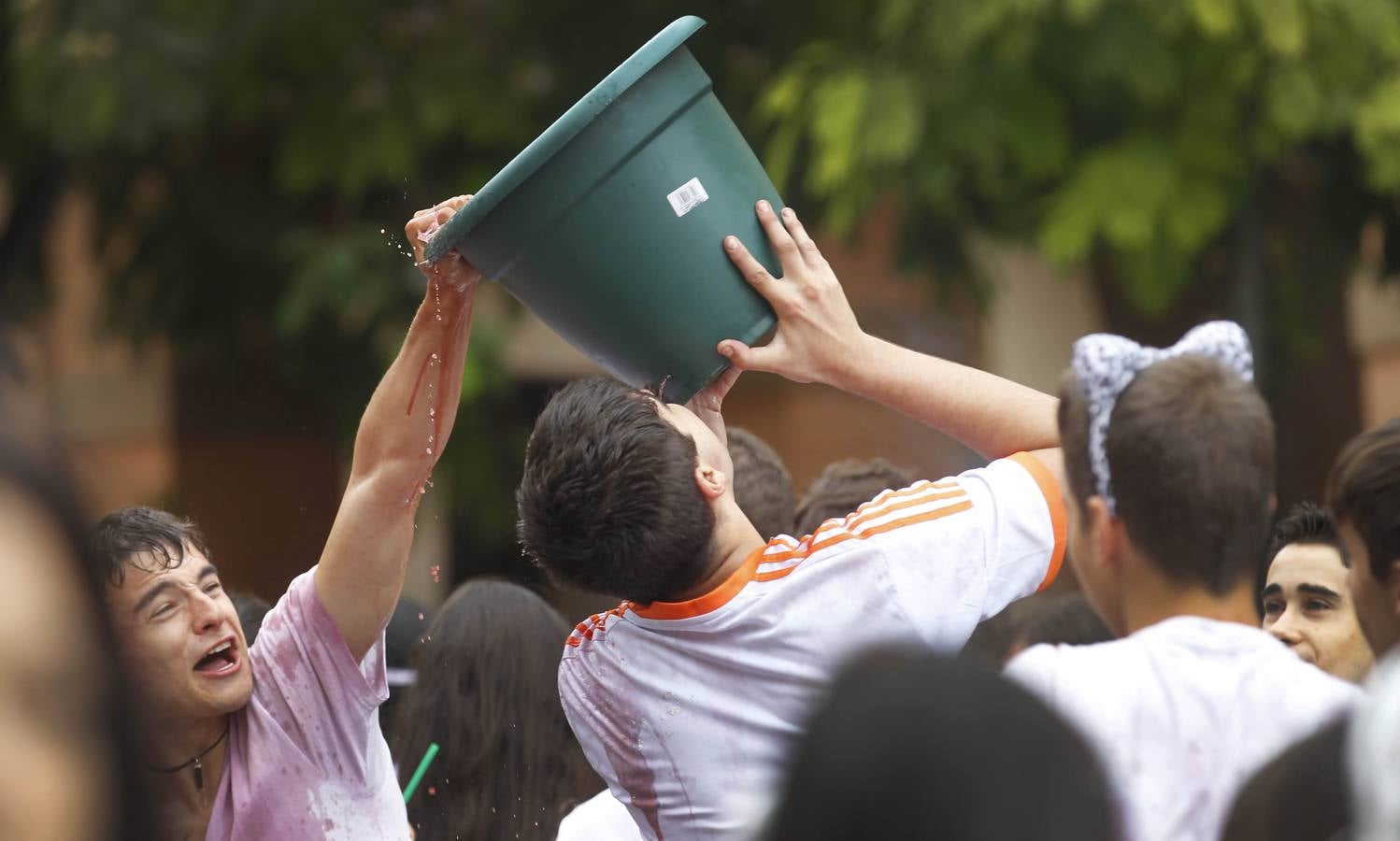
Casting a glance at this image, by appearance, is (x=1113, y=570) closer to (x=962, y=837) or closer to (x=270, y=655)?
(x=962, y=837)

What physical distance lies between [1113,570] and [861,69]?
3.50m

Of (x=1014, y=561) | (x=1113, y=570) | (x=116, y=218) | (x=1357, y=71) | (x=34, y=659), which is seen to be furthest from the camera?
(x=116, y=218)

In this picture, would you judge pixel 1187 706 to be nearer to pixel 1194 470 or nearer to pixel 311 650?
pixel 1194 470

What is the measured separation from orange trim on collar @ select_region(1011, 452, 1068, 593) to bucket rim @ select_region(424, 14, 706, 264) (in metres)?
0.68

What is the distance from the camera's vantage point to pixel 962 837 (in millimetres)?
1103

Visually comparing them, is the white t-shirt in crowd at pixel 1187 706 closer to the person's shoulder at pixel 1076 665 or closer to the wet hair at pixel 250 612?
the person's shoulder at pixel 1076 665

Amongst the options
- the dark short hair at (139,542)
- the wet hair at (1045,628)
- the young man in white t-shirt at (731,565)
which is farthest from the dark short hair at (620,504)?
the wet hair at (1045,628)

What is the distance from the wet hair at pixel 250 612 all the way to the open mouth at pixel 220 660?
2.55 ft

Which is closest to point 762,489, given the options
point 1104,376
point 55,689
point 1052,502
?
point 1052,502


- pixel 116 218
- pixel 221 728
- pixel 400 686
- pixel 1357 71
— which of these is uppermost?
pixel 116 218

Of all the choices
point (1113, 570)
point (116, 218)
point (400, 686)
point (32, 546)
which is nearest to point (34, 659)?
point (32, 546)

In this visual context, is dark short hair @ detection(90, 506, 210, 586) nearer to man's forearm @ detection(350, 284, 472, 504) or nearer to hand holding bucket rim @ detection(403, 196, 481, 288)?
man's forearm @ detection(350, 284, 472, 504)

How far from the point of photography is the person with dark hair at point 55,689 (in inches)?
39.3

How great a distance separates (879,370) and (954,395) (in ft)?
0.34
